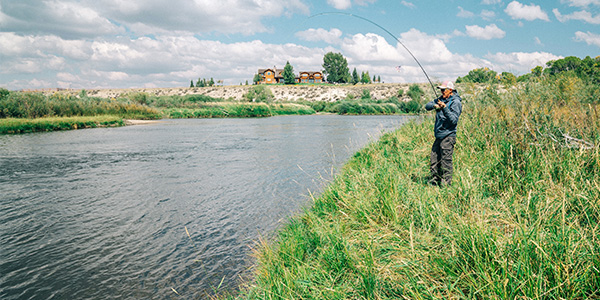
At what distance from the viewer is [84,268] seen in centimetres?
483

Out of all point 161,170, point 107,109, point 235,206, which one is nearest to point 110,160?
point 161,170

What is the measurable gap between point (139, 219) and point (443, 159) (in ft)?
20.3

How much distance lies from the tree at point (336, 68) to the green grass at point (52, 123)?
83.7m

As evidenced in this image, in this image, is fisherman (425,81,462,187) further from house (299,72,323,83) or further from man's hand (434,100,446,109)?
house (299,72,323,83)

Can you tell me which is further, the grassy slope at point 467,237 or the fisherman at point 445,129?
the fisherman at point 445,129

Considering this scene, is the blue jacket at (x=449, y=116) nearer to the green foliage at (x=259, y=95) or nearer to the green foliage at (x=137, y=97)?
the green foliage at (x=137, y=97)

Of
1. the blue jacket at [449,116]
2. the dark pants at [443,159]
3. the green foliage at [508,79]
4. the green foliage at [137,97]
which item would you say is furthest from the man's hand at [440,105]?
the green foliage at [137,97]

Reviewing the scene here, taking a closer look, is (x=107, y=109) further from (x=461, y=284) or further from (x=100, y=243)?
(x=461, y=284)

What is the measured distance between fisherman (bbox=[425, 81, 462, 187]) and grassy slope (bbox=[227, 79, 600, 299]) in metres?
0.41

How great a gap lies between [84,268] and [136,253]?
705 millimetres

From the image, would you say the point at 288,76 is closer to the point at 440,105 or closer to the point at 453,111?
the point at 453,111

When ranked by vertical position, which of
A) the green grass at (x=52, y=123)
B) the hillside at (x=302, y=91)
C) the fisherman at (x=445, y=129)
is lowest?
the green grass at (x=52, y=123)

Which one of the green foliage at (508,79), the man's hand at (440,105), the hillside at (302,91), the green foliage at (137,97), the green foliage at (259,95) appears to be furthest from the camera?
the hillside at (302,91)

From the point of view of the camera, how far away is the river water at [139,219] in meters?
4.50
